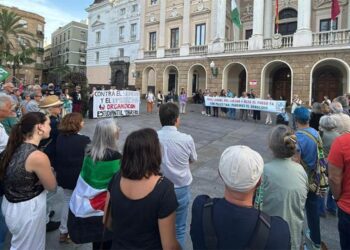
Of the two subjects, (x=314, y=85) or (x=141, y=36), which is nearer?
(x=314, y=85)

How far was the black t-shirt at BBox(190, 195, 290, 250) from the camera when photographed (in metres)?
1.59

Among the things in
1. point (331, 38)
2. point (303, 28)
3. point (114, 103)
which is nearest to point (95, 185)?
point (114, 103)

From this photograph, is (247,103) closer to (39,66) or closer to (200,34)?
(200,34)

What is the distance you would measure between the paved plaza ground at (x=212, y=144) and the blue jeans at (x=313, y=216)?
0.63 meters

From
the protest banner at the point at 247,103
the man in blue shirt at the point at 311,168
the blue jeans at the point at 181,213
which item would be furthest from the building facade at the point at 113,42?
the blue jeans at the point at 181,213

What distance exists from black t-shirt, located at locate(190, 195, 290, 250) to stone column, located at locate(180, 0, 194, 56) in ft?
89.1

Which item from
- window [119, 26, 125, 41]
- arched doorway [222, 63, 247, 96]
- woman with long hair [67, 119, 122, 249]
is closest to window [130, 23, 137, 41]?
window [119, 26, 125, 41]

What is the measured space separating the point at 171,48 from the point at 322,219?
1044 inches

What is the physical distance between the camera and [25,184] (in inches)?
107

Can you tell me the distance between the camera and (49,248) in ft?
12.1

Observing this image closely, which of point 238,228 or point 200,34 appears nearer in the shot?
point 238,228

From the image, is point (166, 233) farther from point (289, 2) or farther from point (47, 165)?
point (289, 2)

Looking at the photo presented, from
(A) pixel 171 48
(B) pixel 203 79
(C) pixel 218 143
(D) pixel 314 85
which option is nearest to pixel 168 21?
(A) pixel 171 48

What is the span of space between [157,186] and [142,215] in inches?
8.1
